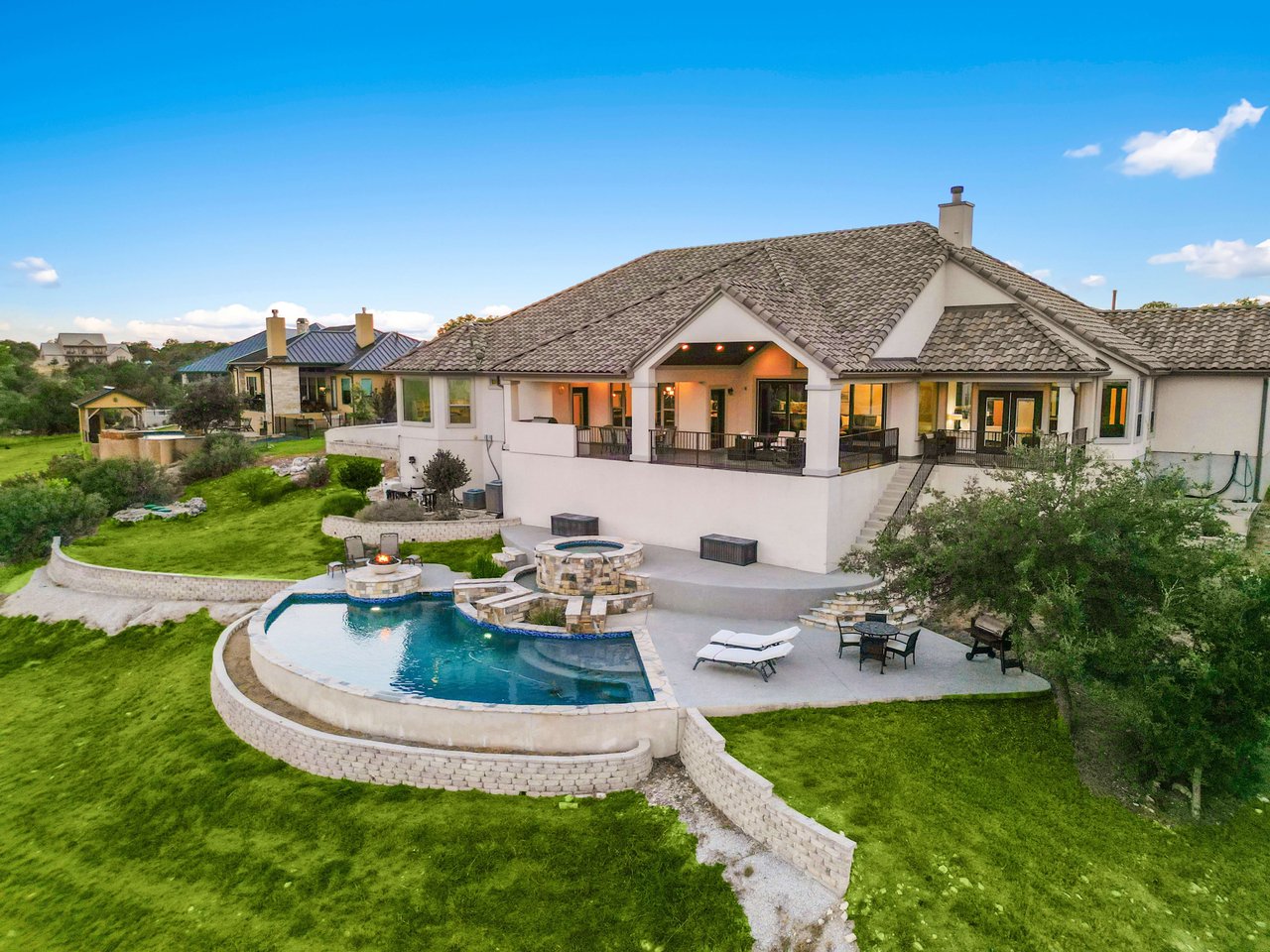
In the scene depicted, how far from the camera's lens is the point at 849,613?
16.6m

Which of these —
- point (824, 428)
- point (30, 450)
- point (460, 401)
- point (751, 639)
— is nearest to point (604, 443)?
point (460, 401)

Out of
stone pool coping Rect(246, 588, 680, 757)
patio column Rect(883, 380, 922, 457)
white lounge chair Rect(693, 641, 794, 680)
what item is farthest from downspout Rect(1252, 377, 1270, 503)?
stone pool coping Rect(246, 588, 680, 757)

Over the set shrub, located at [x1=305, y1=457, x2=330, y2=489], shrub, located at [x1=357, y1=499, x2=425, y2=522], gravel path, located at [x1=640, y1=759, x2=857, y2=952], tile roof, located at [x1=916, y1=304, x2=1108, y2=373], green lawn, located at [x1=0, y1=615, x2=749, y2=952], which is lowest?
green lawn, located at [x1=0, y1=615, x2=749, y2=952]

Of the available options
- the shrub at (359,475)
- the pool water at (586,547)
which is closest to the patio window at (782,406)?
the pool water at (586,547)

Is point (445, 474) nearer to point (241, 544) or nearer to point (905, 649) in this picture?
point (241, 544)

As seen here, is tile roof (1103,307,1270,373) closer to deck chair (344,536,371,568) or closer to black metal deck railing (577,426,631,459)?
black metal deck railing (577,426,631,459)

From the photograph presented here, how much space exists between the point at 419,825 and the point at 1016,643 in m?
9.07

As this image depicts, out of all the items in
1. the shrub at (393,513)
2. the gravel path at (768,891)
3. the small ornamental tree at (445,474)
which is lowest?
the gravel path at (768,891)

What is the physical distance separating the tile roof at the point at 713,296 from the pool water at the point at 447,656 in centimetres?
821

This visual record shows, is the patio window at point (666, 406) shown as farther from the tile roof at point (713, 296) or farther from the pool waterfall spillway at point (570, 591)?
the pool waterfall spillway at point (570, 591)

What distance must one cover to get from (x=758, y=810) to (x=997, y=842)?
293 centimetres

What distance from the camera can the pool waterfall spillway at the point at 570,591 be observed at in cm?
1714

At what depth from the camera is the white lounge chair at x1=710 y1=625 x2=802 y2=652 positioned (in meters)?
14.1

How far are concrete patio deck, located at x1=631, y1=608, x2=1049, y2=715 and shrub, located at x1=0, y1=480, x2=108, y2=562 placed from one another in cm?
2562
